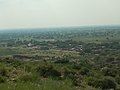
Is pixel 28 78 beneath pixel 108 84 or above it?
above

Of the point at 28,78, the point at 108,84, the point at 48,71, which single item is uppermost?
the point at 28,78

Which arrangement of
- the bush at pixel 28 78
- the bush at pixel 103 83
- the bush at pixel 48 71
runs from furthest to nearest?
1. the bush at pixel 48 71
2. the bush at pixel 103 83
3. the bush at pixel 28 78

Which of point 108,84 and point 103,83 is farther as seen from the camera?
point 108,84

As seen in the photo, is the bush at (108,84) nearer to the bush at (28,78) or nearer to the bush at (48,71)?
the bush at (48,71)

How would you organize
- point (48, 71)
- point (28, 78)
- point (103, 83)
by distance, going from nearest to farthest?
point (28, 78) < point (103, 83) < point (48, 71)

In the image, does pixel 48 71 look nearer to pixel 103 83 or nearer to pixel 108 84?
pixel 103 83

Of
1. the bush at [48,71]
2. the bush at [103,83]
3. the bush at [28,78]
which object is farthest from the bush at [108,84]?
the bush at [28,78]

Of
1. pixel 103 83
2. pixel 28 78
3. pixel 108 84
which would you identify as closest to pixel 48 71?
pixel 103 83

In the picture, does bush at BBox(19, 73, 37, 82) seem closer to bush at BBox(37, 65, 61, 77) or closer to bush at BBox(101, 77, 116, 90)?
bush at BBox(37, 65, 61, 77)

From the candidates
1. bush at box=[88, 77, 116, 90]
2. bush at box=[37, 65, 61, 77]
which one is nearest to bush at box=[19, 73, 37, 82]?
bush at box=[37, 65, 61, 77]

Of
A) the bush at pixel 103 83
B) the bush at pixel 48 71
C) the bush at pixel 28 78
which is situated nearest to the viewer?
the bush at pixel 28 78

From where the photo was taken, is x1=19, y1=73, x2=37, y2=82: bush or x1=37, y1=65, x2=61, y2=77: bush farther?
x1=37, y1=65, x2=61, y2=77: bush
